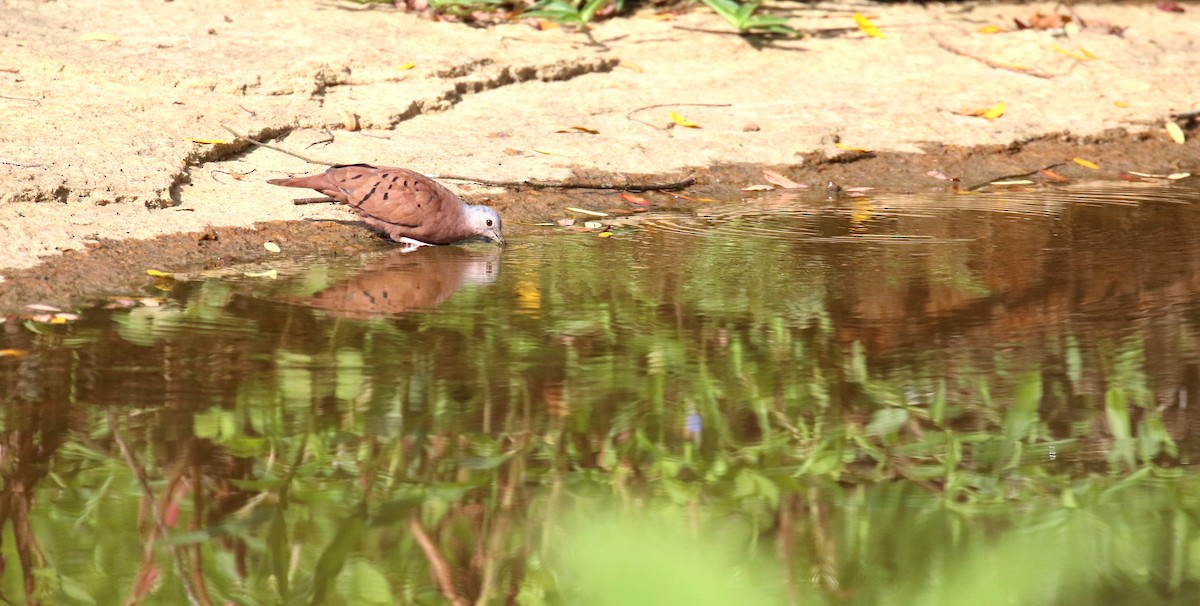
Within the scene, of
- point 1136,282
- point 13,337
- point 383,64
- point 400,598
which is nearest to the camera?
point 400,598

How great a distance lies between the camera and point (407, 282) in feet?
13.8

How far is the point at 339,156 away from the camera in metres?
5.54

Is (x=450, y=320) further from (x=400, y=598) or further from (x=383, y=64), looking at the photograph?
(x=383, y=64)

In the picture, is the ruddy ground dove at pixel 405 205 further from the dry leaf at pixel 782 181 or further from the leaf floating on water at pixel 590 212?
the dry leaf at pixel 782 181

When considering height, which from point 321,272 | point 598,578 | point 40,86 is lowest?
point 321,272

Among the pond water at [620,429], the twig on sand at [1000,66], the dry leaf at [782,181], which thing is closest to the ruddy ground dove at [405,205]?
the pond water at [620,429]

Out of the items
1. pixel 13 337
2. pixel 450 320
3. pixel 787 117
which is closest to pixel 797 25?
pixel 787 117

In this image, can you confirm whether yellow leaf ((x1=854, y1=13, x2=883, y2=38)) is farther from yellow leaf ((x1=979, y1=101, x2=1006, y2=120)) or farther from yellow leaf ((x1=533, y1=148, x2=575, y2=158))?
yellow leaf ((x1=533, y1=148, x2=575, y2=158))

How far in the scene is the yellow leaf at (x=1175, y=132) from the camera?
681 centimetres

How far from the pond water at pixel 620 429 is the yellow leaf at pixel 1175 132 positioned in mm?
2449

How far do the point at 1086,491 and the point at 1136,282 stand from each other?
187 cm

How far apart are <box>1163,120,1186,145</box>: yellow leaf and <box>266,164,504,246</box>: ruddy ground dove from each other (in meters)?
4.04

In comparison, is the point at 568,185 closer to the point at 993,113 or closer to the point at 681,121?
the point at 681,121

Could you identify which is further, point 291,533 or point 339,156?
point 339,156
